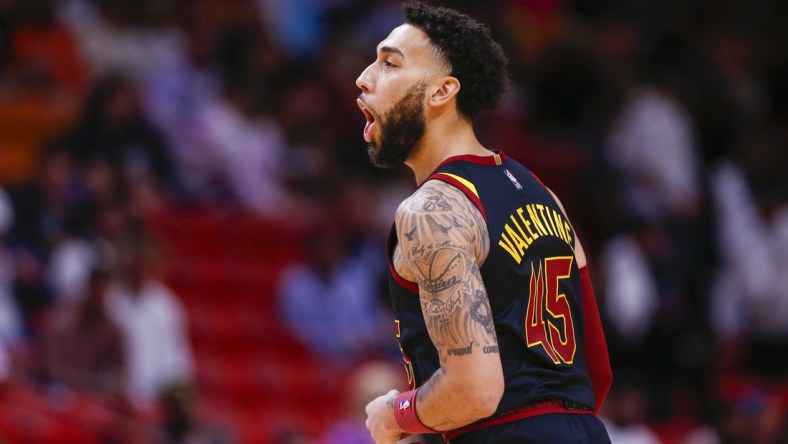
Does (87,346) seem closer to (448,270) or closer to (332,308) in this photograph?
(332,308)

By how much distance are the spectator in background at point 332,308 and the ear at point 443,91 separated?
711cm

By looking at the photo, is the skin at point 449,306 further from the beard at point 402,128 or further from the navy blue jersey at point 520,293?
the beard at point 402,128

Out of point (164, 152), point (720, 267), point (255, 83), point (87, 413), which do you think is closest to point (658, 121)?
point (720, 267)

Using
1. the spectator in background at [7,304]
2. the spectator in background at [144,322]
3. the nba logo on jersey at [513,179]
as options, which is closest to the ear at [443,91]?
the nba logo on jersey at [513,179]

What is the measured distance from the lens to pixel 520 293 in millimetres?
3799

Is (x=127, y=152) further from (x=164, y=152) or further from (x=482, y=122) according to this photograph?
(x=482, y=122)

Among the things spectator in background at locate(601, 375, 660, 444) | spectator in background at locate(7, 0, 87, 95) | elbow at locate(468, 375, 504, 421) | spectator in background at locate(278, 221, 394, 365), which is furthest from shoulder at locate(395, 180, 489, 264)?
spectator in background at locate(7, 0, 87, 95)

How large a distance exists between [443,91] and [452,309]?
77cm

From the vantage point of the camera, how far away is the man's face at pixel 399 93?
3.96 meters

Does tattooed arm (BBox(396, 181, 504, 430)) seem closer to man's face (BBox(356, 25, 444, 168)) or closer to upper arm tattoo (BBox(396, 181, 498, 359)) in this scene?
upper arm tattoo (BBox(396, 181, 498, 359))

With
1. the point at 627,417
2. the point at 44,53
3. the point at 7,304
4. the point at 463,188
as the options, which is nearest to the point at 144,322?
the point at 7,304

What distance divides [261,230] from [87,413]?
13.2 feet

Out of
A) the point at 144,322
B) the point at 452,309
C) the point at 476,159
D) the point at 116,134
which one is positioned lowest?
the point at 452,309

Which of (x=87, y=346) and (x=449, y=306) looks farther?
(x=87, y=346)
